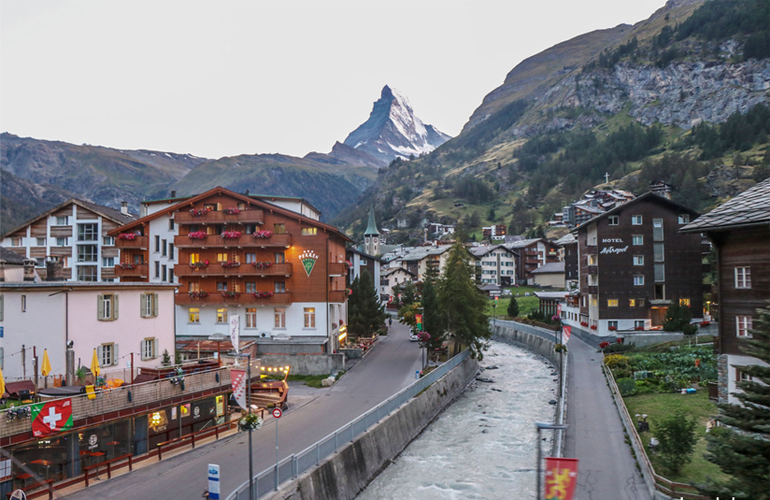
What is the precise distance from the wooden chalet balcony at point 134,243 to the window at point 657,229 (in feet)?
177

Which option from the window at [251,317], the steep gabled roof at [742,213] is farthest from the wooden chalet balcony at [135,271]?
the steep gabled roof at [742,213]

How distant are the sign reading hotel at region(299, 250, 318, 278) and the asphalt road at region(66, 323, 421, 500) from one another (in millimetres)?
9629

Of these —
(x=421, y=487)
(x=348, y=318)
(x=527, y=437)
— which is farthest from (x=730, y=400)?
(x=348, y=318)

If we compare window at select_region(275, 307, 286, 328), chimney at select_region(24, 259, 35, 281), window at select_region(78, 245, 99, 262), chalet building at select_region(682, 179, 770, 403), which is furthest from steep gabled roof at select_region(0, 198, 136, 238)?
chalet building at select_region(682, 179, 770, 403)

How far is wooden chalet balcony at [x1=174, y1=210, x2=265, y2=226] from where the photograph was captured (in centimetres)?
5047

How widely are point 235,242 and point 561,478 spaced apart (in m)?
42.2

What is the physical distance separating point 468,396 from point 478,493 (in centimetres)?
2040

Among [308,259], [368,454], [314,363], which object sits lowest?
[368,454]

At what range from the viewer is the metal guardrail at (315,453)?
18.0m

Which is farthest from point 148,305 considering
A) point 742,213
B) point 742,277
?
point 742,277

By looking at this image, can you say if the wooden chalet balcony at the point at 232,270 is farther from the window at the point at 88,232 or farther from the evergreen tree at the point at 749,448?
the evergreen tree at the point at 749,448

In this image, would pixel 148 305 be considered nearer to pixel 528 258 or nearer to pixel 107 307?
pixel 107 307

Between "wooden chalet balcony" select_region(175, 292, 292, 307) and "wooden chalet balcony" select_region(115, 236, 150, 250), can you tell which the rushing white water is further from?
"wooden chalet balcony" select_region(115, 236, 150, 250)

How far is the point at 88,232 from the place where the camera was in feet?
223
